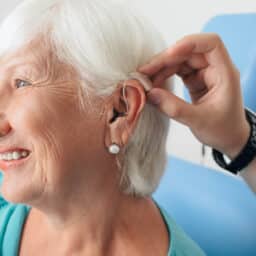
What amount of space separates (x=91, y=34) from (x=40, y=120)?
170 millimetres

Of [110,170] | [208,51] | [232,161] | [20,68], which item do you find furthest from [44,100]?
[232,161]

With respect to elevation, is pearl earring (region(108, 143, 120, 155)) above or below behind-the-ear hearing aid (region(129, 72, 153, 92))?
below

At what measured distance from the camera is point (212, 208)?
1071mm

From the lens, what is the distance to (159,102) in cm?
78

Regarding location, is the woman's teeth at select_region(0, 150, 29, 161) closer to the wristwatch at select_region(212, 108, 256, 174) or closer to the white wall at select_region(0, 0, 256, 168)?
the wristwatch at select_region(212, 108, 256, 174)

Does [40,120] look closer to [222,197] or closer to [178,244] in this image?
[178,244]

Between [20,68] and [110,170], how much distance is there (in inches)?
10.0

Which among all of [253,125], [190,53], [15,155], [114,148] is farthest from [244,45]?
[15,155]

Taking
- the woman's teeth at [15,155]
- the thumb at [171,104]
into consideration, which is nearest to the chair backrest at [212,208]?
the thumb at [171,104]

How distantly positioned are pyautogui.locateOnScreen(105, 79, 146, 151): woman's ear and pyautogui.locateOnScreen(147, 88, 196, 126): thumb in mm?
20

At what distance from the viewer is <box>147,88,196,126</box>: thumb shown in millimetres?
765

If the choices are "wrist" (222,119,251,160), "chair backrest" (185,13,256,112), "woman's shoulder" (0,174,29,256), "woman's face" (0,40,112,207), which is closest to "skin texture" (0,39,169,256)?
"woman's face" (0,40,112,207)

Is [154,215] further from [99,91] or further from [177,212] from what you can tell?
[99,91]

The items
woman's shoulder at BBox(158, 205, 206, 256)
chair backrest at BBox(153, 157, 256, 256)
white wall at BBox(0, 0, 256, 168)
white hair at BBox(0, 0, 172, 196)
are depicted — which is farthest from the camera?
white wall at BBox(0, 0, 256, 168)
